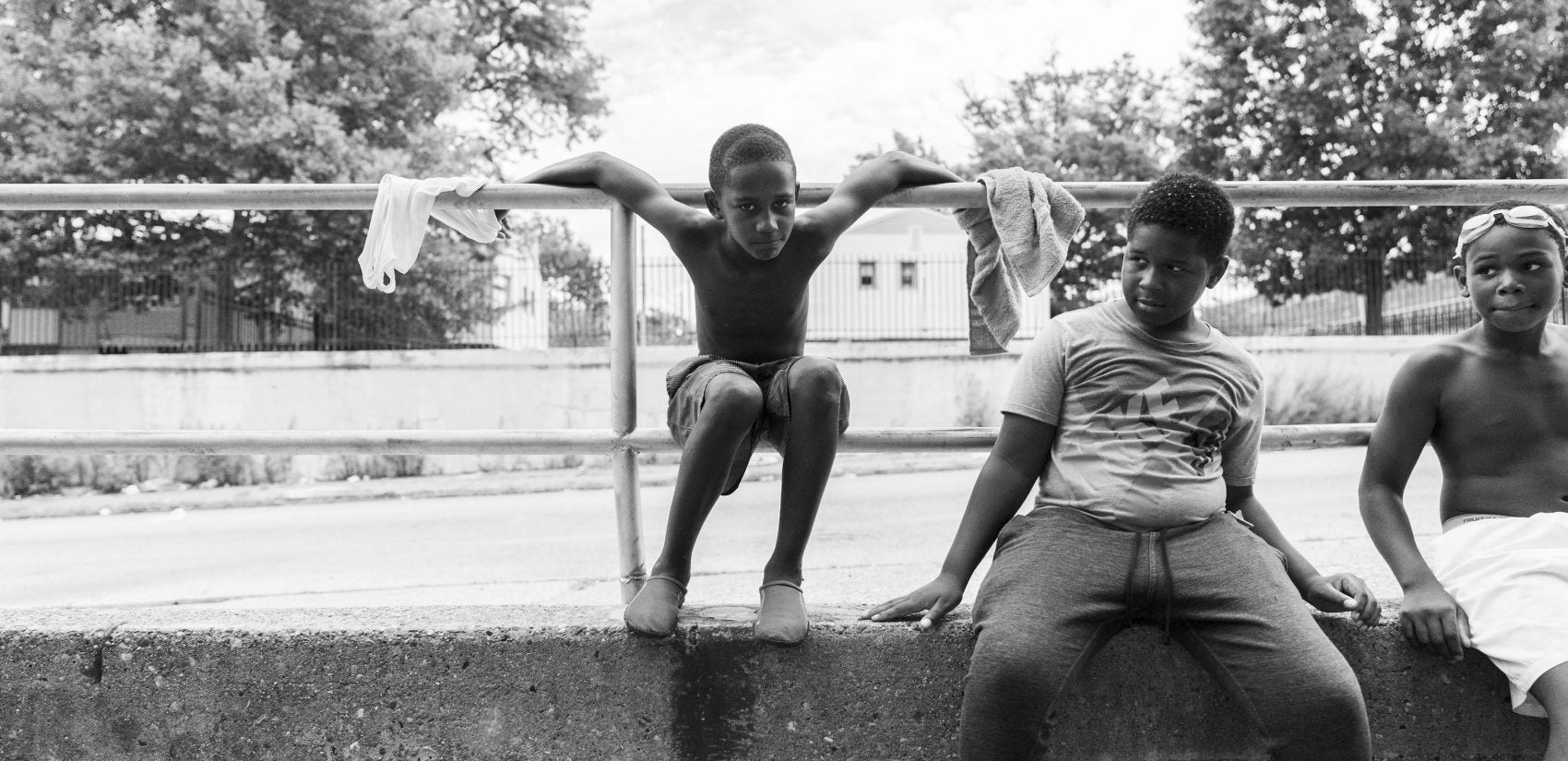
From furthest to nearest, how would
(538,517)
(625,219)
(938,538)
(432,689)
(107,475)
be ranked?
1. (107,475)
2. (538,517)
3. (938,538)
4. (625,219)
5. (432,689)

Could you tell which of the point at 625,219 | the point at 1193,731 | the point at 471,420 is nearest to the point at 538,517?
the point at 471,420

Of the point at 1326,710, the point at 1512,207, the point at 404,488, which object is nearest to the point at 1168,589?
the point at 1326,710

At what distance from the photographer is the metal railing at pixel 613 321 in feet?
6.41

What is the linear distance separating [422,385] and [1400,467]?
11.0 m

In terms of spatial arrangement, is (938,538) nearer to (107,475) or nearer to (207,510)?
(207,510)

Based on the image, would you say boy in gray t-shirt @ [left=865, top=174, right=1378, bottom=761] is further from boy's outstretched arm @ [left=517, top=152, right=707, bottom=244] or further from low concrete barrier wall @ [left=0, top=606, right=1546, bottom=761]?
boy's outstretched arm @ [left=517, top=152, right=707, bottom=244]

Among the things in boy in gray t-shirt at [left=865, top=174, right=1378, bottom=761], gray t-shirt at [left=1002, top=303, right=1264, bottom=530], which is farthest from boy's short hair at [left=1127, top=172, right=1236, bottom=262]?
gray t-shirt at [left=1002, top=303, right=1264, bottom=530]

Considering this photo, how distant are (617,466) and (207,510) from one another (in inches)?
352

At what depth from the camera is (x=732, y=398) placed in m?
1.86

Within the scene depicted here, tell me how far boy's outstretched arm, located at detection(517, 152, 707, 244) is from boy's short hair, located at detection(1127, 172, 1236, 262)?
951 mm

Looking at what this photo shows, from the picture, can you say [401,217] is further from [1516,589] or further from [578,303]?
[578,303]

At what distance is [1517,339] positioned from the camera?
195 cm

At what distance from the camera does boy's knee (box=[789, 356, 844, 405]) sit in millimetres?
1892

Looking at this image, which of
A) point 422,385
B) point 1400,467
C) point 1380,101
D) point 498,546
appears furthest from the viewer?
point 1380,101
